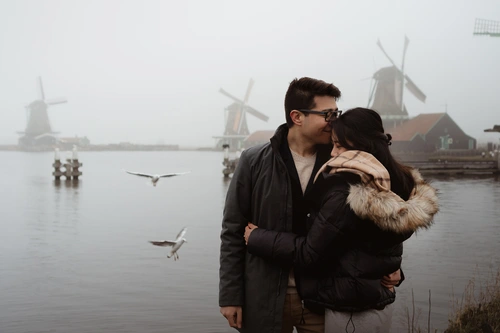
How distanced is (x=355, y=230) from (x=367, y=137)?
1.27 feet

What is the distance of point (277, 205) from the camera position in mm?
2451

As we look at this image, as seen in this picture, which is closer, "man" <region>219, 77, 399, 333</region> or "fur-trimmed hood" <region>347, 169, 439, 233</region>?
"fur-trimmed hood" <region>347, 169, 439, 233</region>

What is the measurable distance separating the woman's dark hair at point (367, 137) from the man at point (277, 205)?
6.0 inches

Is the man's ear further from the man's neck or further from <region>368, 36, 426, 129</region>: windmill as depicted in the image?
<region>368, 36, 426, 129</region>: windmill

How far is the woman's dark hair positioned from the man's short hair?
0.19m

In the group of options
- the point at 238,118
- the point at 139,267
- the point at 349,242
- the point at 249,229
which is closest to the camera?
the point at 349,242

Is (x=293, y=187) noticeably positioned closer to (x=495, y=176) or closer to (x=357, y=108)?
(x=357, y=108)

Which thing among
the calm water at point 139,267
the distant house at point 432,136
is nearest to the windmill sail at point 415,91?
the distant house at point 432,136

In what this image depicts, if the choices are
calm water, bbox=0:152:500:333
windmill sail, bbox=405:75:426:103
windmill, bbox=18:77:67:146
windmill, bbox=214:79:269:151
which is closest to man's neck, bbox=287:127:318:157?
calm water, bbox=0:152:500:333

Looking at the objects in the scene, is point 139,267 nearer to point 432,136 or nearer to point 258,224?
point 258,224

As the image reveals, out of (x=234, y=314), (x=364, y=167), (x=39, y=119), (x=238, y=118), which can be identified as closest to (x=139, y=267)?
(x=234, y=314)

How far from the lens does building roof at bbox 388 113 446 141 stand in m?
50.6

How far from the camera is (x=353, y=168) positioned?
2.15 m

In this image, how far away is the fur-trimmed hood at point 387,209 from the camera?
2.08m
